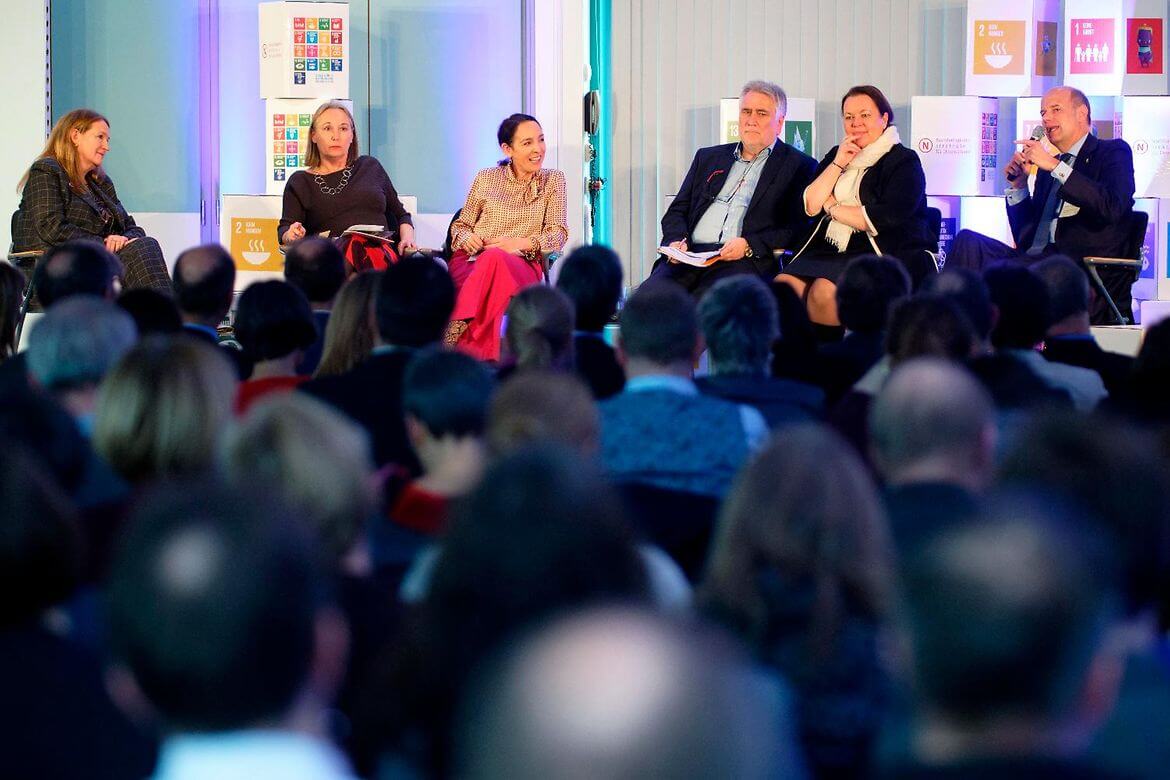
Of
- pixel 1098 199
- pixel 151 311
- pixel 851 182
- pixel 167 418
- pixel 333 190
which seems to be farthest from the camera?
pixel 333 190

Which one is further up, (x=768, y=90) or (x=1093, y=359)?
(x=768, y=90)

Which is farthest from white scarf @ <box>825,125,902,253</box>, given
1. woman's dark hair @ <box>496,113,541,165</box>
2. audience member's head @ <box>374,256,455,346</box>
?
audience member's head @ <box>374,256,455,346</box>

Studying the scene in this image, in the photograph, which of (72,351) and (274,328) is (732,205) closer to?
(274,328)

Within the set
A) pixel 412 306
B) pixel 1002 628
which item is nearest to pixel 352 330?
pixel 412 306

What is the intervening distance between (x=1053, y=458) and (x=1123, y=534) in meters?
→ 0.11

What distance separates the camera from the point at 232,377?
88.0 inches

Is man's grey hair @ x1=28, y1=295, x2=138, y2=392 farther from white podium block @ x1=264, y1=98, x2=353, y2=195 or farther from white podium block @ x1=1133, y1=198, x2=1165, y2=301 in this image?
white podium block @ x1=1133, y1=198, x2=1165, y2=301

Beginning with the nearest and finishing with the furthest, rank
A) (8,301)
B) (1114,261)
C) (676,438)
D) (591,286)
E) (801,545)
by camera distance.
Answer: (801,545)
(676,438)
(8,301)
(591,286)
(1114,261)

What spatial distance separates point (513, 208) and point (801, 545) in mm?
5312

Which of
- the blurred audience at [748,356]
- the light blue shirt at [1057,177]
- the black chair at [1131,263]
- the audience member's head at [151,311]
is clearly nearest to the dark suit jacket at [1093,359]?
the blurred audience at [748,356]

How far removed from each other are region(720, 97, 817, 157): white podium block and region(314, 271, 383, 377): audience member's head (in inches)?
188

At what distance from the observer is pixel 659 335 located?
2930mm

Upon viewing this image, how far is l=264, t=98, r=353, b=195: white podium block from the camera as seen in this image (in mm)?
7859

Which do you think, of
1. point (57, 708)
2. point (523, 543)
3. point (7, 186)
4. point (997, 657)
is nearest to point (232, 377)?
point (57, 708)
